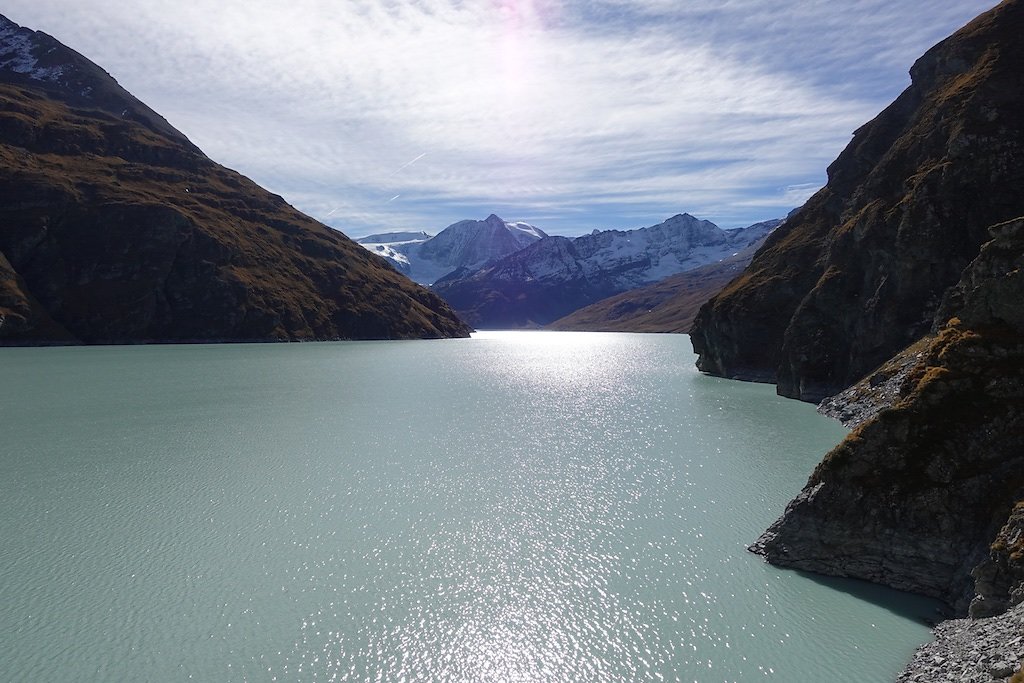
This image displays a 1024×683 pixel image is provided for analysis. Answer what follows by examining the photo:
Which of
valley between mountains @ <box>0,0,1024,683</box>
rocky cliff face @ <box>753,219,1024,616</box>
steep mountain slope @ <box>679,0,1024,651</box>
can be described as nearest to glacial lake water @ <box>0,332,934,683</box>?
rocky cliff face @ <box>753,219,1024,616</box>

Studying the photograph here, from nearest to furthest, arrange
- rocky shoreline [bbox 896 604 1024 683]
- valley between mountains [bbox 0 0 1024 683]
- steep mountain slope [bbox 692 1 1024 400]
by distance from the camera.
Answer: rocky shoreline [bbox 896 604 1024 683] → valley between mountains [bbox 0 0 1024 683] → steep mountain slope [bbox 692 1 1024 400]

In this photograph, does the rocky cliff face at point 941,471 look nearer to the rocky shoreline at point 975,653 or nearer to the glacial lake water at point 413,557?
the glacial lake water at point 413,557

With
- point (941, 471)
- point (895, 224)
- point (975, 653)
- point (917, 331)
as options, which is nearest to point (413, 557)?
point (975, 653)

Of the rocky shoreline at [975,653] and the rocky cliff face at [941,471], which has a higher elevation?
the rocky cliff face at [941,471]

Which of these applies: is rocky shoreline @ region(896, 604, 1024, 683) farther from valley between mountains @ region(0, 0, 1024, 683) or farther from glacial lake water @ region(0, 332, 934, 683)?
glacial lake water @ region(0, 332, 934, 683)

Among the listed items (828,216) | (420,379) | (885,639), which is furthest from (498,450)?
(828,216)

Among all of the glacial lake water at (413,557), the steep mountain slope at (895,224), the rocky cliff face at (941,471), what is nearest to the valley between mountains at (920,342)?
the rocky cliff face at (941,471)
